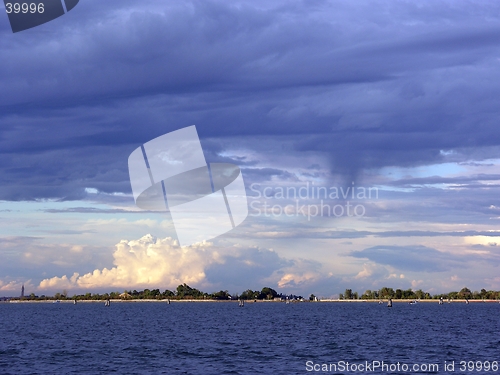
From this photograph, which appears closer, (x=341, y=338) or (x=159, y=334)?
(x=341, y=338)

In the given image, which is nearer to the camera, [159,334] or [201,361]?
[201,361]

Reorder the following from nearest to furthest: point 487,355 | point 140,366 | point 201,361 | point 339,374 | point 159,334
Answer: point 339,374, point 140,366, point 201,361, point 487,355, point 159,334

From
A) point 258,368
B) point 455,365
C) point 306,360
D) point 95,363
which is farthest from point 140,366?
point 455,365

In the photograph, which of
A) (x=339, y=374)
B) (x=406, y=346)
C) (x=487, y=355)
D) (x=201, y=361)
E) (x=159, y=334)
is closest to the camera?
(x=339, y=374)

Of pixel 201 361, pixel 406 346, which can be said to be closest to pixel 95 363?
pixel 201 361

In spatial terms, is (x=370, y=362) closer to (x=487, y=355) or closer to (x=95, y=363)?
(x=487, y=355)

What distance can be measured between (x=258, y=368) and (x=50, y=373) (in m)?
18.3

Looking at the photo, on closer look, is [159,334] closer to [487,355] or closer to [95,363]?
[95,363]

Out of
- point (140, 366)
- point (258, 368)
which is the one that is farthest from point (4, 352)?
point (258, 368)

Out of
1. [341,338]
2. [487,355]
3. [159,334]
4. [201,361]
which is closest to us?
[201,361]

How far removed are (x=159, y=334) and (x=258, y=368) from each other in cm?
4513

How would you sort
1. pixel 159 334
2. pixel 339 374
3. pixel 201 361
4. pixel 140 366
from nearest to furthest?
1. pixel 339 374
2. pixel 140 366
3. pixel 201 361
4. pixel 159 334

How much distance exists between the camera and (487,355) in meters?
65.8

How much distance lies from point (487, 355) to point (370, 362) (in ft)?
48.5
